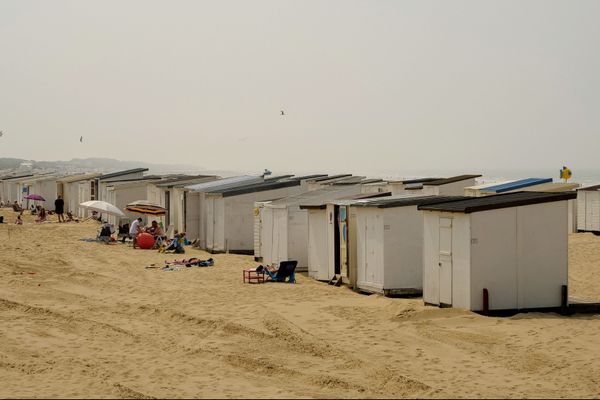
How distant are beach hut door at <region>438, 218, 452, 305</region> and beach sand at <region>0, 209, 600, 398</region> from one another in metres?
0.44

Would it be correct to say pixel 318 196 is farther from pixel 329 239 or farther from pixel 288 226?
pixel 329 239

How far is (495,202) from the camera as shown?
1488cm

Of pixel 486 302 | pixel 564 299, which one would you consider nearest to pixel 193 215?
pixel 486 302

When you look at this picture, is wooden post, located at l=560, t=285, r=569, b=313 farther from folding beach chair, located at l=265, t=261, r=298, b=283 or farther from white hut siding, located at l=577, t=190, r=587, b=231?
white hut siding, located at l=577, t=190, r=587, b=231

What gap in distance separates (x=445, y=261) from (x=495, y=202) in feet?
4.27

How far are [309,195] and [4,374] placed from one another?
508 inches

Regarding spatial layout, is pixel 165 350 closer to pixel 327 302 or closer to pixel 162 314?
pixel 162 314

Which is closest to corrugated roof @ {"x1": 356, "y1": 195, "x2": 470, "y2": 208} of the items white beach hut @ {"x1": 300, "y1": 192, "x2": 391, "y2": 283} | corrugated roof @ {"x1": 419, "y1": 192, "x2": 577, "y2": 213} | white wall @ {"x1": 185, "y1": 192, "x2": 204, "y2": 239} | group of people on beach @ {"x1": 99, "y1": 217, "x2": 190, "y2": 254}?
white beach hut @ {"x1": 300, "y1": 192, "x2": 391, "y2": 283}

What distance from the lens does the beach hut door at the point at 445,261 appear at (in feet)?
49.1

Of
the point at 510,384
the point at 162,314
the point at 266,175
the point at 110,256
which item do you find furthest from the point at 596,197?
the point at 510,384

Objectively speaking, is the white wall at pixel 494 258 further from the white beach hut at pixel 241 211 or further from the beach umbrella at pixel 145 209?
the beach umbrella at pixel 145 209

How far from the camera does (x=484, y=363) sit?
11.2m

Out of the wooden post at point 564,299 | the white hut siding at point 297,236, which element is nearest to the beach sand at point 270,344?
the wooden post at point 564,299

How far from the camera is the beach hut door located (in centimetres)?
1496
